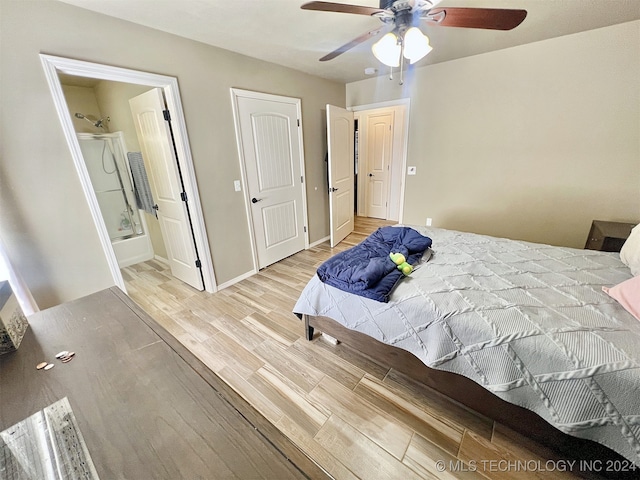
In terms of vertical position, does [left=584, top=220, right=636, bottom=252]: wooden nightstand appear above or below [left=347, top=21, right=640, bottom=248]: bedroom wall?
below

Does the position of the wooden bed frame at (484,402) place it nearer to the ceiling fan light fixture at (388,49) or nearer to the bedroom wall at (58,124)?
the ceiling fan light fixture at (388,49)

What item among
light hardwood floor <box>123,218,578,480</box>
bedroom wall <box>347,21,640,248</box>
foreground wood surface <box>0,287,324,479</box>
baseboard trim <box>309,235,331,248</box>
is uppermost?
bedroom wall <box>347,21,640,248</box>

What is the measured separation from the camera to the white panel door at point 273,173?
2.75 m

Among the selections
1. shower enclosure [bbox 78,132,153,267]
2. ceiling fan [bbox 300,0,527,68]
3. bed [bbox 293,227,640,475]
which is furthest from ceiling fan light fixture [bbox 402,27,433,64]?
shower enclosure [bbox 78,132,153,267]

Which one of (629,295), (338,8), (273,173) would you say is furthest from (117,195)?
(629,295)

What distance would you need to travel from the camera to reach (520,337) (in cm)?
109

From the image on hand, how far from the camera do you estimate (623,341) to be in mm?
992

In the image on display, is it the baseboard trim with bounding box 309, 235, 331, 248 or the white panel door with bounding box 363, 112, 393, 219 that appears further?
the white panel door with bounding box 363, 112, 393, 219

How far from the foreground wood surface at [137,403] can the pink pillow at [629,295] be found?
5.20ft

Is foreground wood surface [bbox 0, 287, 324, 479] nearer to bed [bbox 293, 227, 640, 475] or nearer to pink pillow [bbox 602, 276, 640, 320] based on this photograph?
bed [bbox 293, 227, 640, 475]

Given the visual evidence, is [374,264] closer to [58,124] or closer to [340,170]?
[58,124]

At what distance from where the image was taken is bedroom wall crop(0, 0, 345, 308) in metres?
1.44

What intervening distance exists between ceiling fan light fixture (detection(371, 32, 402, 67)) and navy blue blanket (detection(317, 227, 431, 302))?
123cm

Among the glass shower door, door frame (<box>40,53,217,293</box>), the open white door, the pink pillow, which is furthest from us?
the open white door
